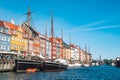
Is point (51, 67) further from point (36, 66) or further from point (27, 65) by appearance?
point (27, 65)

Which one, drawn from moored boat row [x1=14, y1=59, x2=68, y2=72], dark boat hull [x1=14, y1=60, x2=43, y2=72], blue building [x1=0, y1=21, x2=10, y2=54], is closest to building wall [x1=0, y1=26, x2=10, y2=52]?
blue building [x1=0, y1=21, x2=10, y2=54]

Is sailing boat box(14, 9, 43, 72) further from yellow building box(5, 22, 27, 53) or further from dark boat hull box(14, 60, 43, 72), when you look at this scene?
yellow building box(5, 22, 27, 53)

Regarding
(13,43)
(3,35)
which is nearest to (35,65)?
(3,35)

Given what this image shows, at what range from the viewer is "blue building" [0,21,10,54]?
293 ft

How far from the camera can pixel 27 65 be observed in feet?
219

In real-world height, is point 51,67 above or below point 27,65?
below

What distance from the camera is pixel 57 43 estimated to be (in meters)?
162

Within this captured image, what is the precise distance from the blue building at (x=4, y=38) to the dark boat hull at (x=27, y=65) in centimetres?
2056

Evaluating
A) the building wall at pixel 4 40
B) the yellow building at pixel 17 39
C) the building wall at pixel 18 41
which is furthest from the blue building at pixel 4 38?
the building wall at pixel 18 41

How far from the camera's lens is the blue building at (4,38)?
3515 inches

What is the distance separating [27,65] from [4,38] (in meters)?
27.7

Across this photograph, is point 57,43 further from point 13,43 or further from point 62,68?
point 62,68

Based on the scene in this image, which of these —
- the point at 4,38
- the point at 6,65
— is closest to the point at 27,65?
the point at 6,65

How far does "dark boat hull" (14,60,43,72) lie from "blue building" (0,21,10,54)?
20555 millimetres
